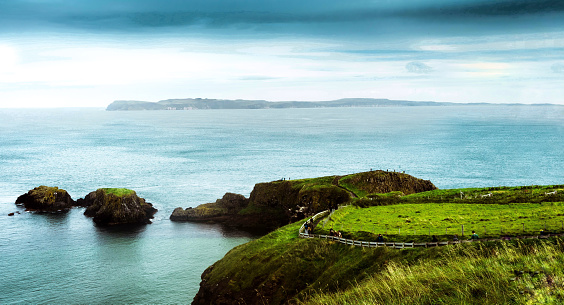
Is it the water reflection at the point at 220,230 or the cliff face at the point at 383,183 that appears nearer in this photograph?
the water reflection at the point at 220,230

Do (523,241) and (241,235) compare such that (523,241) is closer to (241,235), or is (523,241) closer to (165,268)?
(165,268)

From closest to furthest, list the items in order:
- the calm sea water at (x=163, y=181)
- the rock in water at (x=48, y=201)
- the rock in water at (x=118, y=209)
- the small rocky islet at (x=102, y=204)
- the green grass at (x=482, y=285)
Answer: the green grass at (x=482, y=285) < the calm sea water at (x=163, y=181) < the rock in water at (x=118, y=209) < the small rocky islet at (x=102, y=204) < the rock in water at (x=48, y=201)

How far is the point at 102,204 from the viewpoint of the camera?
8306cm

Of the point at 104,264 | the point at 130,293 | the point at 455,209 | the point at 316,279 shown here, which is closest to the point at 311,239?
the point at 316,279

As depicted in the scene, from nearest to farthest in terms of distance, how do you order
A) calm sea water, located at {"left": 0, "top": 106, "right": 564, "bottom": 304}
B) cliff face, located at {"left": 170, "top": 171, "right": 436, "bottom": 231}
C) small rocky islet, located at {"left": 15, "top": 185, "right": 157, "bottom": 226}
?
calm sea water, located at {"left": 0, "top": 106, "right": 564, "bottom": 304} < cliff face, located at {"left": 170, "top": 171, "right": 436, "bottom": 231} < small rocky islet, located at {"left": 15, "top": 185, "right": 157, "bottom": 226}

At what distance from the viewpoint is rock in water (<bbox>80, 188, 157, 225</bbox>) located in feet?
260

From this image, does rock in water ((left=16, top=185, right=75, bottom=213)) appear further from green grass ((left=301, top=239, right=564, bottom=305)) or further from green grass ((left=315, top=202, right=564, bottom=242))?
green grass ((left=301, top=239, right=564, bottom=305))

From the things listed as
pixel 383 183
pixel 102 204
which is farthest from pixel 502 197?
pixel 102 204

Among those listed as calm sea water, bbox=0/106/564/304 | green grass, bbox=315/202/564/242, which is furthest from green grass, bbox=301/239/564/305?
calm sea water, bbox=0/106/564/304

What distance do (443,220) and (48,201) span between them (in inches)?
3019

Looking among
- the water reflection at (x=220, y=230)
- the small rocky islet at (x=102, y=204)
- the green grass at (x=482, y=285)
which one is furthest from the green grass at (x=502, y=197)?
the small rocky islet at (x=102, y=204)

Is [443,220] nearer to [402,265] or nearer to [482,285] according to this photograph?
[402,265]

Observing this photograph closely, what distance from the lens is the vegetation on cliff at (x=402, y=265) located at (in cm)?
1709

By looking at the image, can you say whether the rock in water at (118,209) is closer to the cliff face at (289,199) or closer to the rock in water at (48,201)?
the cliff face at (289,199)
